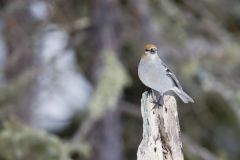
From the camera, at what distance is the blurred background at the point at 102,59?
252 inches

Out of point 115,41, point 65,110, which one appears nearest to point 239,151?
point 65,110

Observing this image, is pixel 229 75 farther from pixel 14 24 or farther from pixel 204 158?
Result: pixel 14 24

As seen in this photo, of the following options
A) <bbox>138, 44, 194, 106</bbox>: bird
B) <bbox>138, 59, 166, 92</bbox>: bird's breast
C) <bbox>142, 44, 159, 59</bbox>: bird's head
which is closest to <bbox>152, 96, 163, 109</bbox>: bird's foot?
<bbox>138, 44, 194, 106</bbox>: bird

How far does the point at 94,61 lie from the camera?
23.8 feet

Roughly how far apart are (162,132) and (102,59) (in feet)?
10.2

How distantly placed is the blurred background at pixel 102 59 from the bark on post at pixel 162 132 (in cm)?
193

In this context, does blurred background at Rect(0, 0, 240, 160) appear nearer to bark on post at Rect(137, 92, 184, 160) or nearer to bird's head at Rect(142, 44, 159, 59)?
bird's head at Rect(142, 44, 159, 59)

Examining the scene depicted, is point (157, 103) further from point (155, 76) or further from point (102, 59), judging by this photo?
point (102, 59)

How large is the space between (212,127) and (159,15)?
296cm

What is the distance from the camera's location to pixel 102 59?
6.97 meters

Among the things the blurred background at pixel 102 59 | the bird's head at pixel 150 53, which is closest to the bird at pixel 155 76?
the bird's head at pixel 150 53

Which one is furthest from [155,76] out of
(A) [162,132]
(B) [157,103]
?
(A) [162,132]

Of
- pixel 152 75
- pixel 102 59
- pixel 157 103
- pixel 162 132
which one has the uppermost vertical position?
pixel 102 59

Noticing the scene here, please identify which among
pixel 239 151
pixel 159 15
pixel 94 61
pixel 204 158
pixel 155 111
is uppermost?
pixel 239 151
